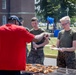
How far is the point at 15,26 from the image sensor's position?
174 inches

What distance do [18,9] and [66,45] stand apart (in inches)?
1632

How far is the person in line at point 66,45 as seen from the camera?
237 inches

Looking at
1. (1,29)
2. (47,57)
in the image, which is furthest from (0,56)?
(47,57)

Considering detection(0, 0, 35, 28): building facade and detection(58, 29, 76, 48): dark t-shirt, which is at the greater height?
detection(58, 29, 76, 48): dark t-shirt

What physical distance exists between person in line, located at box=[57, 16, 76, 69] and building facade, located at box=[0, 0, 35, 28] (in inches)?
1612

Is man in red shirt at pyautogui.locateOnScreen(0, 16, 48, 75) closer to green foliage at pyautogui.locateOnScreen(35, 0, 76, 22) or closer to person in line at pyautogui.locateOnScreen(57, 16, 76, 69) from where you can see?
person in line at pyautogui.locateOnScreen(57, 16, 76, 69)

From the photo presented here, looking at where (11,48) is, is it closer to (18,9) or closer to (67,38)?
(67,38)

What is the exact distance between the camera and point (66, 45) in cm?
613

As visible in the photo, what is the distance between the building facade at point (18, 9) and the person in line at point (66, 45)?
1612 inches


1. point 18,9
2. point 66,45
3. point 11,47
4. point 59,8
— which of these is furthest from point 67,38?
point 59,8

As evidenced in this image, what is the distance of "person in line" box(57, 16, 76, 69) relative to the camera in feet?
19.7

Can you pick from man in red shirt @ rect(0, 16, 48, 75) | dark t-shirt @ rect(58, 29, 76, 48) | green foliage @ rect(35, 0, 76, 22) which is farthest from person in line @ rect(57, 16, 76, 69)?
green foliage @ rect(35, 0, 76, 22)

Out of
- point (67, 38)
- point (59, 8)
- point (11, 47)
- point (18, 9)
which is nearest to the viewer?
point (11, 47)

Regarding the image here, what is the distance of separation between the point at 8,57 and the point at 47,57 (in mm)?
9810
